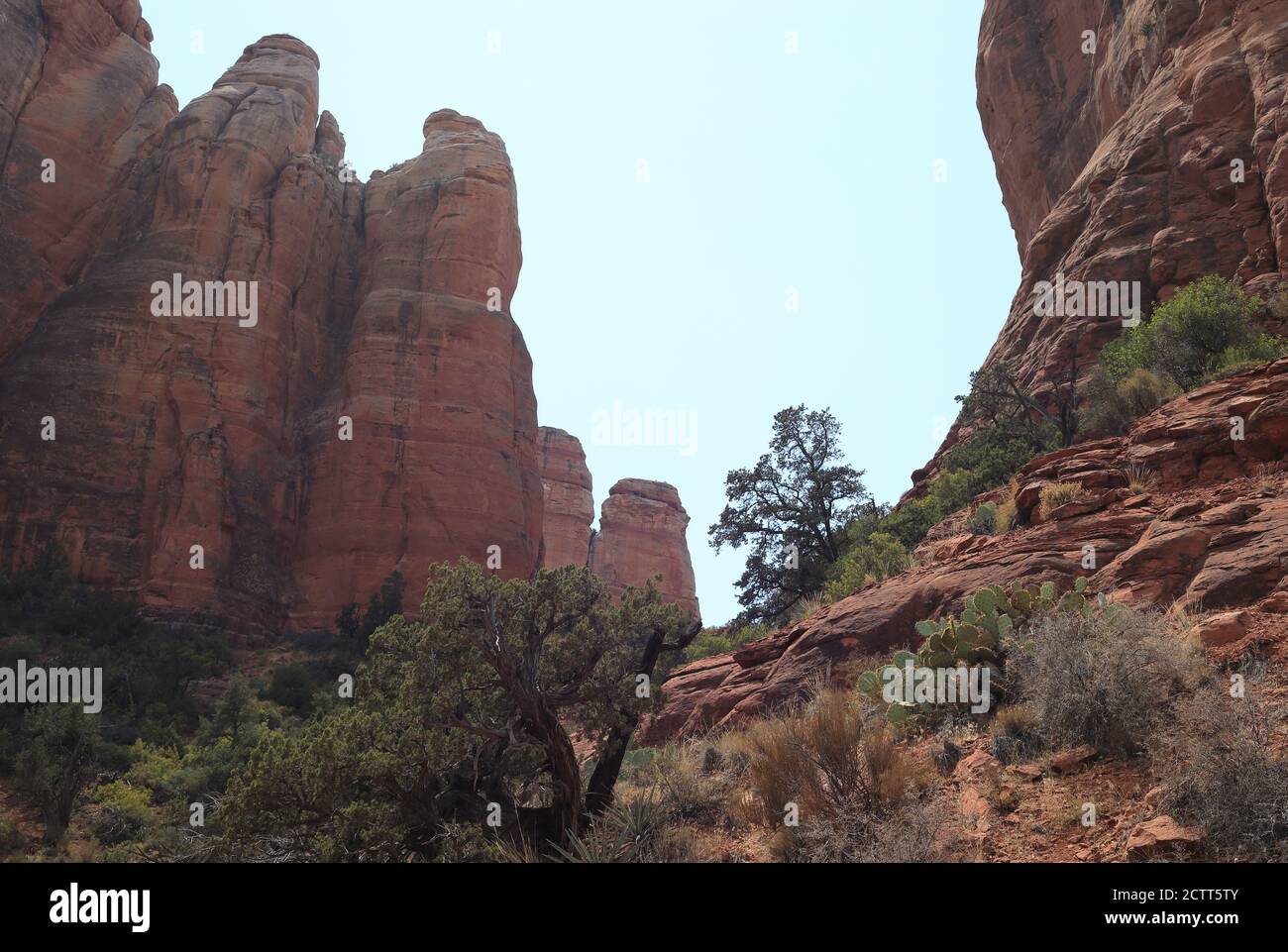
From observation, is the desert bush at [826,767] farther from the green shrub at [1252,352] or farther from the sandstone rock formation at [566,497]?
the sandstone rock formation at [566,497]

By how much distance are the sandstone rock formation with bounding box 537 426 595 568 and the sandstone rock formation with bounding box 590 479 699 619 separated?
4.83ft

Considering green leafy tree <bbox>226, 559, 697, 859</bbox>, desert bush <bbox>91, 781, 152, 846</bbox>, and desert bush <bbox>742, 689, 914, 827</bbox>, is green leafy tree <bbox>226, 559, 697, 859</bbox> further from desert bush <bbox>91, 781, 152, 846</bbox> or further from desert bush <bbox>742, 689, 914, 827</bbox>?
desert bush <bbox>91, 781, 152, 846</bbox>

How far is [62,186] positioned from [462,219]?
1689cm

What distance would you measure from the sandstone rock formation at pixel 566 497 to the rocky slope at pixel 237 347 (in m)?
31.1

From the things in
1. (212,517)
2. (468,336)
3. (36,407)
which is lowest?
(212,517)

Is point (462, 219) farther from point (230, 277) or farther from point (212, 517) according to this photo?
point (212, 517)

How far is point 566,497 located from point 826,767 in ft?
232

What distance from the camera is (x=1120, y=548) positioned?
486 inches

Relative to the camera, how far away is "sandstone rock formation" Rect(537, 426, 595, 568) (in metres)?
76.4

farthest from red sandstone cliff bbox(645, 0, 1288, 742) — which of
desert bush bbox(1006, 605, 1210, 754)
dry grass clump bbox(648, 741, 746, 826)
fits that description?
dry grass clump bbox(648, 741, 746, 826)

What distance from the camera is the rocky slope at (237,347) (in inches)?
1409

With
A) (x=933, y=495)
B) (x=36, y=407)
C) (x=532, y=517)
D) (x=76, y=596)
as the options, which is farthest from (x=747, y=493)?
(x=36, y=407)

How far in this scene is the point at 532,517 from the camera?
4312 cm

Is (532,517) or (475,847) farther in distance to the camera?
(532,517)
